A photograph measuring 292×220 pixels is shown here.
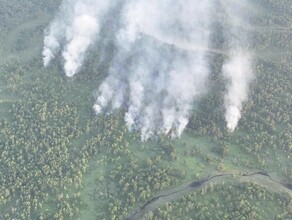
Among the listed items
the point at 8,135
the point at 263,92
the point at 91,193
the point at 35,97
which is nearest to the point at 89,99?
the point at 35,97

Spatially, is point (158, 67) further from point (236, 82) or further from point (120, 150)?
point (120, 150)

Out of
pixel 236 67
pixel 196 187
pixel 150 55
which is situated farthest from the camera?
pixel 150 55

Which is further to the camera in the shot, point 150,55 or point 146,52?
point 146,52

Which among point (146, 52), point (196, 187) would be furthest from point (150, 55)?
point (196, 187)

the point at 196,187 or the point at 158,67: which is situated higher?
the point at 158,67

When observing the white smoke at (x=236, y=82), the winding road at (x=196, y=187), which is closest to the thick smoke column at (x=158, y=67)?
the white smoke at (x=236, y=82)

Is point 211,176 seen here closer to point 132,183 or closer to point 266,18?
point 132,183

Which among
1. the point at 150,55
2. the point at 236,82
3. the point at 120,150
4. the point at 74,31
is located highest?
the point at 236,82

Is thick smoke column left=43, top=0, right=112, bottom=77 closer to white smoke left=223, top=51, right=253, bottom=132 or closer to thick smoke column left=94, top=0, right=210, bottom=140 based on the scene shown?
thick smoke column left=94, top=0, right=210, bottom=140
